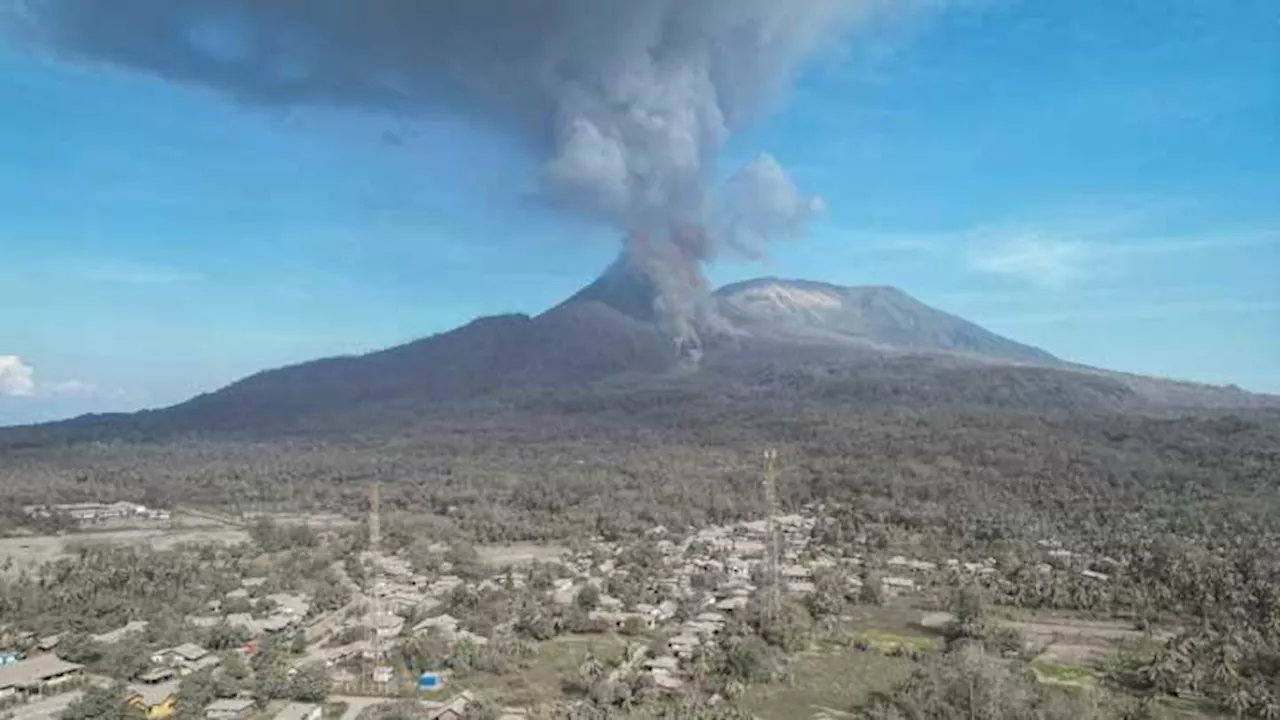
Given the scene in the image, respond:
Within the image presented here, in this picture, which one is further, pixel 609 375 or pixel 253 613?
pixel 609 375

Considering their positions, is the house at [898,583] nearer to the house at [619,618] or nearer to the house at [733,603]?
the house at [733,603]

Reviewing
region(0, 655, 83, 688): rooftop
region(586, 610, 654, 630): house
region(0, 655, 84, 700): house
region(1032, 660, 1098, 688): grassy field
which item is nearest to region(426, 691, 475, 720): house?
region(586, 610, 654, 630): house

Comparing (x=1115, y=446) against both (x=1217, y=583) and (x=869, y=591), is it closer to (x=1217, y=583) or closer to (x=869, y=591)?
(x=1217, y=583)

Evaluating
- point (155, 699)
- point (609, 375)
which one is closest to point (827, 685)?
point (155, 699)

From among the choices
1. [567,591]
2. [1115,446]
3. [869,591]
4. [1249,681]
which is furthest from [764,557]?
[1115,446]

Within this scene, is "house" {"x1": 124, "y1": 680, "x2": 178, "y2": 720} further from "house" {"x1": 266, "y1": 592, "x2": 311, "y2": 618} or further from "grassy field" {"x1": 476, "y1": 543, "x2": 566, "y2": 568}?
"grassy field" {"x1": 476, "y1": 543, "x2": 566, "y2": 568}

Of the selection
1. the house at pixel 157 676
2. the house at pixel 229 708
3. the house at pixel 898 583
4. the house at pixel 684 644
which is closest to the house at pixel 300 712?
the house at pixel 229 708

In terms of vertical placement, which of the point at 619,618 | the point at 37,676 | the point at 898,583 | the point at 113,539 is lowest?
the point at 898,583

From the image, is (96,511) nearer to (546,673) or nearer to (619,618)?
(619,618)
